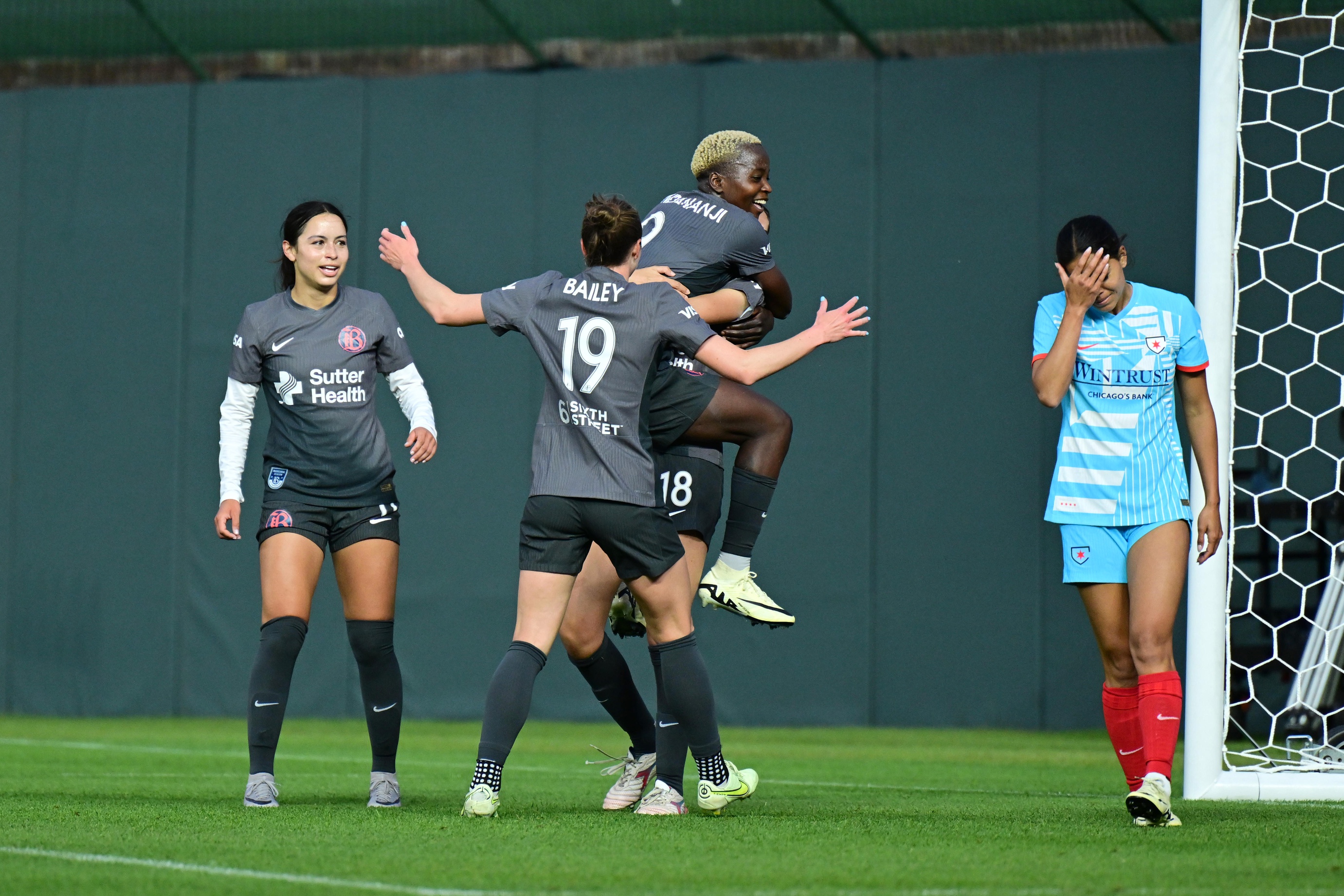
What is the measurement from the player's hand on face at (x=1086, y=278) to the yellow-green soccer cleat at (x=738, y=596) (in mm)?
1280

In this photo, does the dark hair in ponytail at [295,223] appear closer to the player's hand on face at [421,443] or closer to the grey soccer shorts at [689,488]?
the player's hand on face at [421,443]

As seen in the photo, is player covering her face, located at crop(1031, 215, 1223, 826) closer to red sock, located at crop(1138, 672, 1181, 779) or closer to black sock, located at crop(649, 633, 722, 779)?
red sock, located at crop(1138, 672, 1181, 779)

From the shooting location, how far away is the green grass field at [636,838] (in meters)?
3.39

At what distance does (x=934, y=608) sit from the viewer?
10250mm

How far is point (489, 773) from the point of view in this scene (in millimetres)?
4434

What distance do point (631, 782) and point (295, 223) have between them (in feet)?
6.76

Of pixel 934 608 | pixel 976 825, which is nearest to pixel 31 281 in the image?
pixel 934 608

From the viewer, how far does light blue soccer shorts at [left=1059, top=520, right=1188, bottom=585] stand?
471 cm

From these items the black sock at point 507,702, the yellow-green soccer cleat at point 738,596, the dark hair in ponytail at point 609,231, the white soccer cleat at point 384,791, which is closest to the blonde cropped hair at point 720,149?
the dark hair in ponytail at point 609,231

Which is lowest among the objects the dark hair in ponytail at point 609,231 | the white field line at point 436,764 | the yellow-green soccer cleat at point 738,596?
the white field line at point 436,764

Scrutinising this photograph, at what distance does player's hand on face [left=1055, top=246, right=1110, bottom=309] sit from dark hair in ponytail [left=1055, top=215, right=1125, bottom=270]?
37mm

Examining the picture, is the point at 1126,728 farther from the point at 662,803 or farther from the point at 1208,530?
the point at 662,803

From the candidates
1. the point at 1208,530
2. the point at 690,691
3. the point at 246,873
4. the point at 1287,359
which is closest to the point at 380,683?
the point at 690,691

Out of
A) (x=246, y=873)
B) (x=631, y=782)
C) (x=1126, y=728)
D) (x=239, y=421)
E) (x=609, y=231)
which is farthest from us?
(x=631, y=782)
